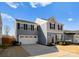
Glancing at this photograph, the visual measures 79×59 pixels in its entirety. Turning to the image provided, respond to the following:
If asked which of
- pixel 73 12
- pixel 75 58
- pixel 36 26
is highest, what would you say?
pixel 73 12

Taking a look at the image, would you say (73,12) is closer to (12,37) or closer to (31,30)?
(31,30)

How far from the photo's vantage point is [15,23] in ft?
31.4

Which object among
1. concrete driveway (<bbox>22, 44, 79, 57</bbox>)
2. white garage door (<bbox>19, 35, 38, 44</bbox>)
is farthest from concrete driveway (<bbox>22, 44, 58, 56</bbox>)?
white garage door (<bbox>19, 35, 38, 44</bbox>)

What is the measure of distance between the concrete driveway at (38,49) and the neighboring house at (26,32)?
0.91 ft

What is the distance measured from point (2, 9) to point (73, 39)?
3.81 m

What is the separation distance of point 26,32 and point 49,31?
1226 millimetres

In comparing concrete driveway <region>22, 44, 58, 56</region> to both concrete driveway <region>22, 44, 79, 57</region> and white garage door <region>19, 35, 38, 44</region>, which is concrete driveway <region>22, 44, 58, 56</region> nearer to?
concrete driveway <region>22, 44, 79, 57</region>

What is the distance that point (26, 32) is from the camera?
9969 mm

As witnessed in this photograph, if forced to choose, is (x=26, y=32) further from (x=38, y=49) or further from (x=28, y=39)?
(x=38, y=49)

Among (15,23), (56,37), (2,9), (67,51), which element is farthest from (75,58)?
(2,9)

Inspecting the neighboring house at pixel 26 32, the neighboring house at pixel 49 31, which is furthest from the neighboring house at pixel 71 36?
the neighboring house at pixel 26 32

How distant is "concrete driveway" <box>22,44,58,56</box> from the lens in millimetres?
9445

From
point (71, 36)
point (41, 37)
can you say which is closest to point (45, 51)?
point (41, 37)

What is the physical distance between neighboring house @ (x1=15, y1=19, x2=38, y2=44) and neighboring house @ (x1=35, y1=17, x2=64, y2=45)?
0.87ft
